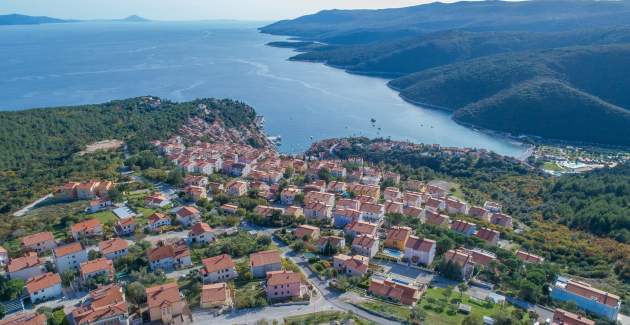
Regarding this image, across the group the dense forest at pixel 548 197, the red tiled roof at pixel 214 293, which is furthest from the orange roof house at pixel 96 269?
the dense forest at pixel 548 197

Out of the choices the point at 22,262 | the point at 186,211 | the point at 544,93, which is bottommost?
the point at 22,262

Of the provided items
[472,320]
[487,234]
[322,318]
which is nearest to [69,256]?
[322,318]

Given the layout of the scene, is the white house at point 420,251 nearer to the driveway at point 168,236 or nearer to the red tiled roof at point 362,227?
the red tiled roof at point 362,227

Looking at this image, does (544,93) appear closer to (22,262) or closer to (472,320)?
(472,320)

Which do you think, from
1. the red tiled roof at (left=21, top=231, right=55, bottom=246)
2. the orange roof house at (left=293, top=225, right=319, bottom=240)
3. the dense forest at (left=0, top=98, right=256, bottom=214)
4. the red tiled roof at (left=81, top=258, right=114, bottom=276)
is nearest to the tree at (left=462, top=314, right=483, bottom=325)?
the orange roof house at (left=293, top=225, right=319, bottom=240)

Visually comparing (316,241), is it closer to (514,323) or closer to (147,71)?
(514,323)

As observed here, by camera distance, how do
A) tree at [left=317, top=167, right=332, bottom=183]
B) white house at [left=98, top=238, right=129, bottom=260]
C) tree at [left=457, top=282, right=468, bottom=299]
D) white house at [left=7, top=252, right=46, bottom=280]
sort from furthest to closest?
tree at [left=317, top=167, right=332, bottom=183]
white house at [left=98, top=238, right=129, bottom=260]
white house at [left=7, top=252, right=46, bottom=280]
tree at [left=457, top=282, right=468, bottom=299]

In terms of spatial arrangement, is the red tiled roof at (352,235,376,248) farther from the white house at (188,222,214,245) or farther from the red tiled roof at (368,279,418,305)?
the white house at (188,222,214,245)
